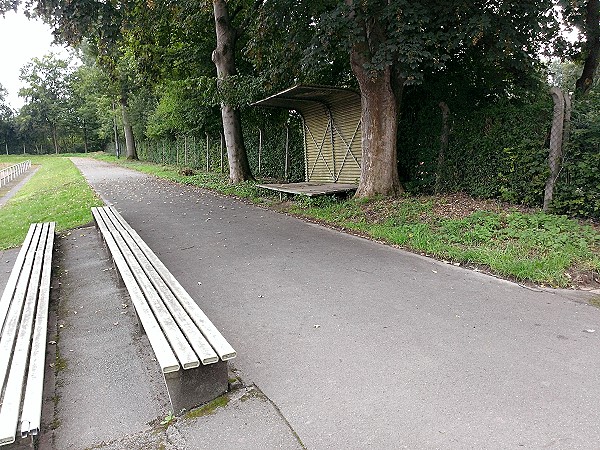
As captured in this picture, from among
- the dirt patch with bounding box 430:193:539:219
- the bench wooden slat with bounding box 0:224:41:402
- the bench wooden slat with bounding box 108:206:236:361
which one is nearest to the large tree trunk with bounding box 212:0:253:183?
the dirt patch with bounding box 430:193:539:219

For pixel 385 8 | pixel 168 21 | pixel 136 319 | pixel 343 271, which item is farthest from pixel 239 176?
pixel 136 319

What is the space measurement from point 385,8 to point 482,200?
3863mm

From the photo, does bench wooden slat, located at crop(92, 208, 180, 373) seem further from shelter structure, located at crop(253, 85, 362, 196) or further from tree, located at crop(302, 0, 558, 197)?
shelter structure, located at crop(253, 85, 362, 196)

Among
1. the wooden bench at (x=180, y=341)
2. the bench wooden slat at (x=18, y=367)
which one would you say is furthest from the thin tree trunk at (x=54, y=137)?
the wooden bench at (x=180, y=341)

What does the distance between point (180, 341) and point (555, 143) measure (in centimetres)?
647

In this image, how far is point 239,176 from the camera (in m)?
14.9

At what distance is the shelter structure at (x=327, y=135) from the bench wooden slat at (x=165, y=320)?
5.74 m

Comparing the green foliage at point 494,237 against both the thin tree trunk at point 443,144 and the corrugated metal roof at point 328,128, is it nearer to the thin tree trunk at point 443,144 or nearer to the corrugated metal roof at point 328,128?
the thin tree trunk at point 443,144

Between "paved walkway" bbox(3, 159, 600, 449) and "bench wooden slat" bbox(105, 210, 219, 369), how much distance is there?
36 cm

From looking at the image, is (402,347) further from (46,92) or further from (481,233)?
(46,92)

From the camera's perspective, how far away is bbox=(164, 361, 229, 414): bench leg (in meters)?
2.56

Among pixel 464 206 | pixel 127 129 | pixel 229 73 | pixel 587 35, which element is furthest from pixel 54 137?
pixel 464 206

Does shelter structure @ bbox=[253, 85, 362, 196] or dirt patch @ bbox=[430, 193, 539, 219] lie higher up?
shelter structure @ bbox=[253, 85, 362, 196]

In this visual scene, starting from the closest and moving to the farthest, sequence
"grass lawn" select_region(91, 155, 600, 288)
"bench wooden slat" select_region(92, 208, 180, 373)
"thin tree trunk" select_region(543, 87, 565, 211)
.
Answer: "bench wooden slat" select_region(92, 208, 180, 373), "grass lawn" select_region(91, 155, 600, 288), "thin tree trunk" select_region(543, 87, 565, 211)
